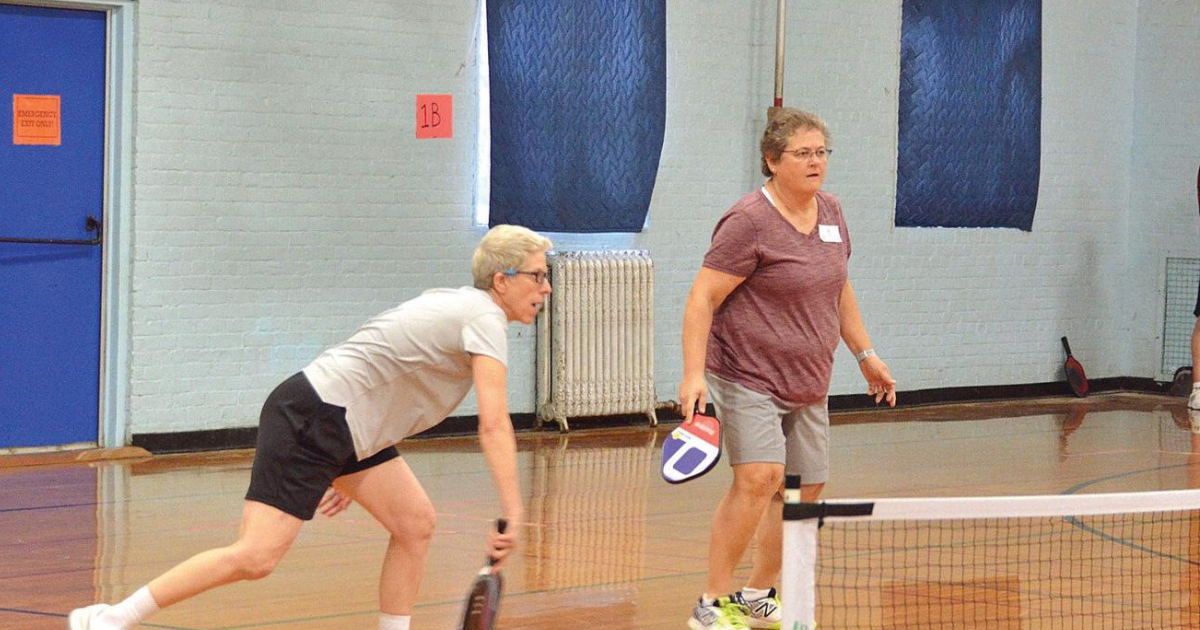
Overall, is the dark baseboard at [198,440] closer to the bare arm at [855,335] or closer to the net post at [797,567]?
the bare arm at [855,335]

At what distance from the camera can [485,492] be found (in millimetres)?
8844

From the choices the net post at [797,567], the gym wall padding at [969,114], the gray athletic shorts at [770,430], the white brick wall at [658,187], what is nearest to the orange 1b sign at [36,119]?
the white brick wall at [658,187]

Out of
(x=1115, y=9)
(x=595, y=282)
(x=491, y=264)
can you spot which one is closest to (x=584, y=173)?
(x=595, y=282)

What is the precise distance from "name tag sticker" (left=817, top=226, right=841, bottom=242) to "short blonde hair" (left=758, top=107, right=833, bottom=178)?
27cm

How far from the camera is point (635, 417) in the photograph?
484 inches

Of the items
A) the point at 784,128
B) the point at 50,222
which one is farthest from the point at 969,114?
the point at 784,128

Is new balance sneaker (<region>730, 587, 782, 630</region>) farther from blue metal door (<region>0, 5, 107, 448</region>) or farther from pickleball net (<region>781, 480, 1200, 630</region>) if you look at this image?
blue metal door (<region>0, 5, 107, 448</region>)

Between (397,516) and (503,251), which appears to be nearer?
(503,251)

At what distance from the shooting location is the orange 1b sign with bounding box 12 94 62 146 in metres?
9.57

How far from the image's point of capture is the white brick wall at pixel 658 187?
1001 cm

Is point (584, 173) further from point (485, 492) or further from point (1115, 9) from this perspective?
point (1115, 9)

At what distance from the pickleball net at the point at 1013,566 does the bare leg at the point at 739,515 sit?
0.32 meters

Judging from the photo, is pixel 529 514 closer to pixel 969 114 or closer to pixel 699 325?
pixel 699 325

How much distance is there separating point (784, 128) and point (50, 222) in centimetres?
577
